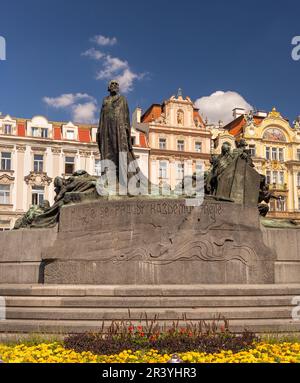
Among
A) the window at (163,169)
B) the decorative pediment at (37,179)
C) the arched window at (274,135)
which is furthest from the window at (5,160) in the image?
the arched window at (274,135)

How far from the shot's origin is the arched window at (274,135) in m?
55.1

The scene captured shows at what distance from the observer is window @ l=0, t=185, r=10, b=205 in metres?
45.5

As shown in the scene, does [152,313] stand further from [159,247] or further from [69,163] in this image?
[69,163]

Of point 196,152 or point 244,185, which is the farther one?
point 196,152

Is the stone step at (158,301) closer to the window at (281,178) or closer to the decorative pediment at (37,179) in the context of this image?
the decorative pediment at (37,179)

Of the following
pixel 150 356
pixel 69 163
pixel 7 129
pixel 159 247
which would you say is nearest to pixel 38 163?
pixel 69 163

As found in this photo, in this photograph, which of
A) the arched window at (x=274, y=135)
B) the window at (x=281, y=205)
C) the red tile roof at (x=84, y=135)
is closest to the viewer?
the red tile roof at (x=84, y=135)

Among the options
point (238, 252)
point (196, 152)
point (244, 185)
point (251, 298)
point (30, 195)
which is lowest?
point (251, 298)

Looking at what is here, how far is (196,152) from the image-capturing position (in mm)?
51656

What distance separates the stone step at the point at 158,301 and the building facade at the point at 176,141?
40.9 meters
